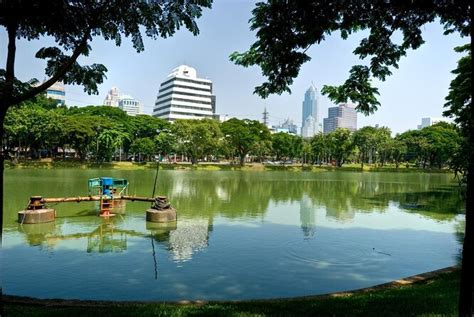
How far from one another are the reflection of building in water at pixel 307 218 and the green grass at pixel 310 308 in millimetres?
9380

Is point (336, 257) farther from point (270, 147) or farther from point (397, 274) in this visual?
point (270, 147)

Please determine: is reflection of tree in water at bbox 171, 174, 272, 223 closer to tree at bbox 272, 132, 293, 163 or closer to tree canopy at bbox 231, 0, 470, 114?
tree canopy at bbox 231, 0, 470, 114

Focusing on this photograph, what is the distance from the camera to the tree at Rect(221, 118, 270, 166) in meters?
85.3

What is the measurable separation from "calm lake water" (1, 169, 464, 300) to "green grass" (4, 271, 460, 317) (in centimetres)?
224

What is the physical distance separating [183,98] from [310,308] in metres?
149

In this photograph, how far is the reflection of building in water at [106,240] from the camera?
1455 centimetres

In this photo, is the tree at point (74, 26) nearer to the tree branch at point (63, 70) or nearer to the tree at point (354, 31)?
the tree branch at point (63, 70)

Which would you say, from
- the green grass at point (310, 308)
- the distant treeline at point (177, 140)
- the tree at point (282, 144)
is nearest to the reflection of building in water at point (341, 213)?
the green grass at point (310, 308)

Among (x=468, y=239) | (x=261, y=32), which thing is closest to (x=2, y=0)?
(x=261, y=32)

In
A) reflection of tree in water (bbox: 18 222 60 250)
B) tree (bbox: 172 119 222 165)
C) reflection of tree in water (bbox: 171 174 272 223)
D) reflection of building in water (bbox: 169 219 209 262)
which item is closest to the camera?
reflection of building in water (bbox: 169 219 209 262)

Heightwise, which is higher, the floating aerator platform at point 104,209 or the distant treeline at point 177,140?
the distant treeline at point 177,140

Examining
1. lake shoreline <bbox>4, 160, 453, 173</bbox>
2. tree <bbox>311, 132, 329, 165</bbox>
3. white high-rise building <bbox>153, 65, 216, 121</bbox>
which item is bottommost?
lake shoreline <bbox>4, 160, 453, 173</bbox>

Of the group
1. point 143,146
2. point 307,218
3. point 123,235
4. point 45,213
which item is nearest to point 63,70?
point 123,235

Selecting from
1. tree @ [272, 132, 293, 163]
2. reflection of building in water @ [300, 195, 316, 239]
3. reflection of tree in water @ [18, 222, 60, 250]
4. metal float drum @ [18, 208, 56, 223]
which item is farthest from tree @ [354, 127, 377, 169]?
reflection of tree in water @ [18, 222, 60, 250]
